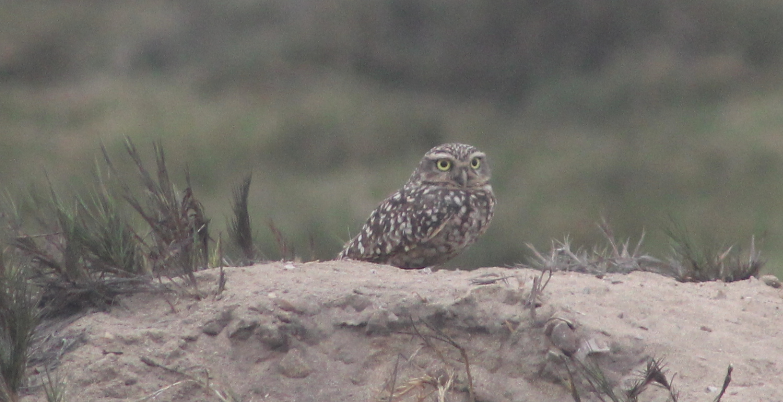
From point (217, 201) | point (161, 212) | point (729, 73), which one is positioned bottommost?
point (217, 201)

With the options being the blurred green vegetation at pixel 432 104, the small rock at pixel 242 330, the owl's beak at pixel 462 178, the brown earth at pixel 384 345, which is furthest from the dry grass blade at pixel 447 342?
the blurred green vegetation at pixel 432 104

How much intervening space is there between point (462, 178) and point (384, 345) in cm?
225

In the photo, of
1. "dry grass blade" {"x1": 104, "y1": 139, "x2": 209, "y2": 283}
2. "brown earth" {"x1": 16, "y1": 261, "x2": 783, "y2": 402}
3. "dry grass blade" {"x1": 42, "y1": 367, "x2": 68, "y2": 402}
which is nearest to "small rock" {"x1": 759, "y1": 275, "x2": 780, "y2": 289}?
"brown earth" {"x1": 16, "y1": 261, "x2": 783, "y2": 402}

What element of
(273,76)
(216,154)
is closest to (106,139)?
(216,154)

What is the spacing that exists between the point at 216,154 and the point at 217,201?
122 centimetres

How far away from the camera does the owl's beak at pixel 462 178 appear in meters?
5.70

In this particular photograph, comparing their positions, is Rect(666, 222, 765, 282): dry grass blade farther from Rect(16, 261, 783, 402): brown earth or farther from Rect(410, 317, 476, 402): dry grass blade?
Rect(410, 317, 476, 402): dry grass blade

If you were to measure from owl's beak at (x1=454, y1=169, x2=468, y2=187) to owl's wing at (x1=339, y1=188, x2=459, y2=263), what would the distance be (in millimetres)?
231

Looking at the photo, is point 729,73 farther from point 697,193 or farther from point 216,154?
point 216,154

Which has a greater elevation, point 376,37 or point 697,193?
point 376,37

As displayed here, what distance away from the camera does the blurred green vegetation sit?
13.3 metres

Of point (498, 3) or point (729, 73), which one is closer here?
point (729, 73)

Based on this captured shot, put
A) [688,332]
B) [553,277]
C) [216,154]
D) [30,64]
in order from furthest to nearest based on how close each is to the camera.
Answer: [30,64], [216,154], [553,277], [688,332]

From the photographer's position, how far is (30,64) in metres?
18.8
